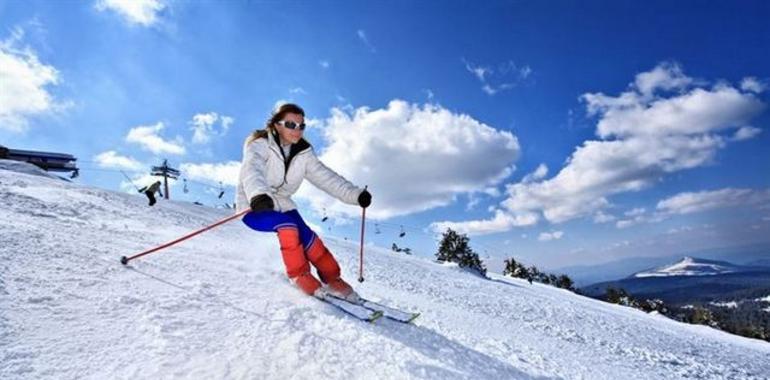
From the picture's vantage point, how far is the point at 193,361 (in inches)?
109

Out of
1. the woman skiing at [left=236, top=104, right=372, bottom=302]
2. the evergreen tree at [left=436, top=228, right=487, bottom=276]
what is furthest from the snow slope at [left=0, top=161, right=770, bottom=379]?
the evergreen tree at [left=436, top=228, right=487, bottom=276]

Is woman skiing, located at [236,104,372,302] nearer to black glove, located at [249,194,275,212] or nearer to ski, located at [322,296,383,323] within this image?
black glove, located at [249,194,275,212]

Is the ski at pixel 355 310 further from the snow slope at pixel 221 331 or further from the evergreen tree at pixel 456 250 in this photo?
the evergreen tree at pixel 456 250

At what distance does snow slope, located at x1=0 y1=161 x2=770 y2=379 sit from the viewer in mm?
2701

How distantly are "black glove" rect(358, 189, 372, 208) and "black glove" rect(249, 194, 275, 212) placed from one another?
1402 mm

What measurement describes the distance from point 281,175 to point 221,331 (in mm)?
2358

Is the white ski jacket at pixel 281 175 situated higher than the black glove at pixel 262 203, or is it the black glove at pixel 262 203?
the white ski jacket at pixel 281 175

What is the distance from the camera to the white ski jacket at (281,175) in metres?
4.84

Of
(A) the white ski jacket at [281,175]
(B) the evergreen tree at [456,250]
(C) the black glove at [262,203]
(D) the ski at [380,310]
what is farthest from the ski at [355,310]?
(B) the evergreen tree at [456,250]

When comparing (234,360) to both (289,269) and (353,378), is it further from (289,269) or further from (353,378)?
(289,269)

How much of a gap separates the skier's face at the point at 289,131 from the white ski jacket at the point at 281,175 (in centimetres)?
9

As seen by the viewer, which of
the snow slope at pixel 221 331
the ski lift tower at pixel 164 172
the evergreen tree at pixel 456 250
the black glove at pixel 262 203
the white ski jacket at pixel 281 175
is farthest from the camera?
the evergreen tree at pixel 456 250

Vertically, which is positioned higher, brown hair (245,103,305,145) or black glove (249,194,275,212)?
brown hair (245,103,305,145)

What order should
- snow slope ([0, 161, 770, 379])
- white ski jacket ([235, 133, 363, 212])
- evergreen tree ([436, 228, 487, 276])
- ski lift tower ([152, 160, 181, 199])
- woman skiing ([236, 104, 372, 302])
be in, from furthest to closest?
1. evergreen tree ([436, 228, 487, 276])
2. ski lift tower ([152, 160, 181, 199])
3. white ski jacket ([235, 133, 363, 212])
4. woman skiing ([236, 104, 372, 302])
5. snow slope ([0, 161, 770, 379])
